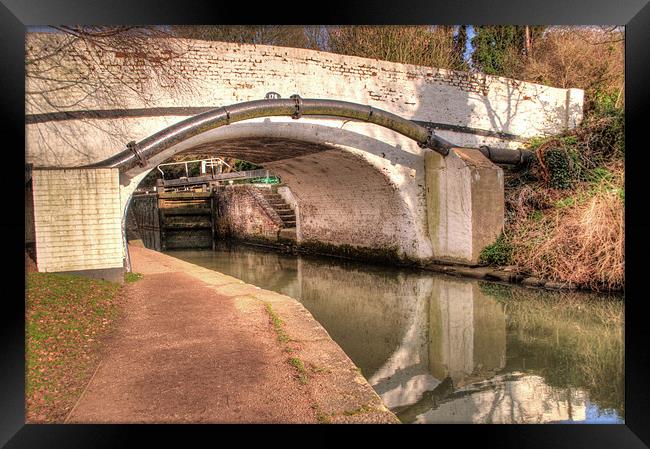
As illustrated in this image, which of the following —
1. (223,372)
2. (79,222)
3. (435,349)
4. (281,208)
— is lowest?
(435,349)

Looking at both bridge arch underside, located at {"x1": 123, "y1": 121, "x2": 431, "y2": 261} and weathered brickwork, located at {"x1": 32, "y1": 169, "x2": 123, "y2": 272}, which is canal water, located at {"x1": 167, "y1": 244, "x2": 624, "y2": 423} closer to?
bridge arch underside, located at {"x1": 123, "y1": 121, "x2": 431, "y2": 261}

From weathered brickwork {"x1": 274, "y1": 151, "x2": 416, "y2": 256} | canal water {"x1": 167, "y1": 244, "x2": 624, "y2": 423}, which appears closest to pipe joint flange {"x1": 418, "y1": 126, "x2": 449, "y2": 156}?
weathered brickwork {"x1": 274, "y1": 151, "x2": 416, "y2": 256}

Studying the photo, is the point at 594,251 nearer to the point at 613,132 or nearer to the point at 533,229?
the point at 533,229

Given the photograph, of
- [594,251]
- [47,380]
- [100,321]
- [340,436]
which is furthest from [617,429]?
[594,251]

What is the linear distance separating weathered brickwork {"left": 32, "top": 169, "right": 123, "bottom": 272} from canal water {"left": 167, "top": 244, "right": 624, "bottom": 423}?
3392mm

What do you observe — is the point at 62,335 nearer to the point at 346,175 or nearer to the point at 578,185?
the point at 346,175

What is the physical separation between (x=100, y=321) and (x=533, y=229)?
773 cm

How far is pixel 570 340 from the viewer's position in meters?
5.70

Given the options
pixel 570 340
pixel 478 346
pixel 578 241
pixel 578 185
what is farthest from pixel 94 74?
pixel 578 185

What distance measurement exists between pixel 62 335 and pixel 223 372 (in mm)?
1865

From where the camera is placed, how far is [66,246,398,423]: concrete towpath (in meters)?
2.93

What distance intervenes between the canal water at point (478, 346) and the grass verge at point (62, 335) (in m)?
2.53

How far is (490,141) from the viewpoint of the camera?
12.0m
